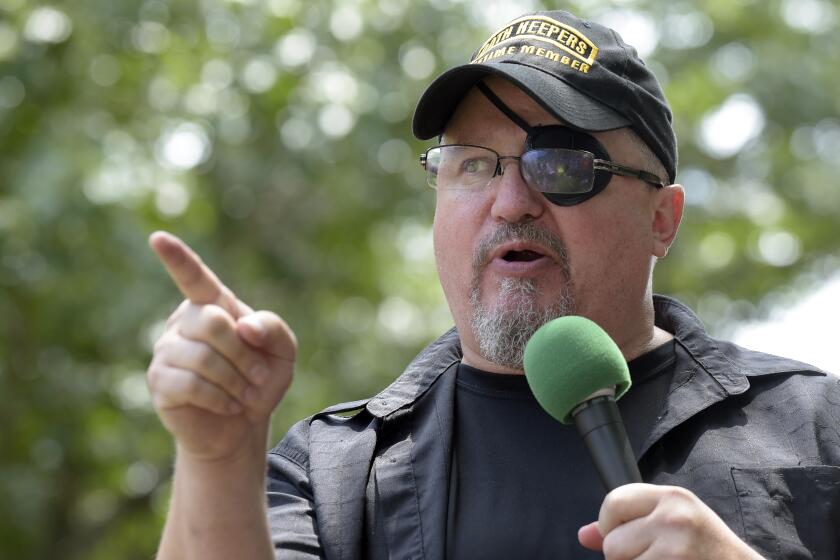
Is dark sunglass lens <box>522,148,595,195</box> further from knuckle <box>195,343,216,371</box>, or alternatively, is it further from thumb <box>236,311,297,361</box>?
knuckle <box>195,343,216,371</box>

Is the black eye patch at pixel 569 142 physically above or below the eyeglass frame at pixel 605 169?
above

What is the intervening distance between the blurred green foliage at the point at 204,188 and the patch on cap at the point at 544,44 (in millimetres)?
4620

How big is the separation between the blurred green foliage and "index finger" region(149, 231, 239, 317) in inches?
224

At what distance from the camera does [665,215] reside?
370 centimetres

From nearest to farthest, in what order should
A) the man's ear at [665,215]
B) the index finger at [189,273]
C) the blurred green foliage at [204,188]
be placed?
1. the index finger at [189,273]
2. the man's ear at [665,215]
3. the blurred green foliage at [204,188]

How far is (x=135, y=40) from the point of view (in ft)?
32.0

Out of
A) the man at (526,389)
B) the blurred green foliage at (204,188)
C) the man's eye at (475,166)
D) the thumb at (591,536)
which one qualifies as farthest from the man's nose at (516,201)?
the blurred green foliage at (204,188)

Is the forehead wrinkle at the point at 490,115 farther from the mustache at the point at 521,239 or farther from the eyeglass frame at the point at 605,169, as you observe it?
the mustache at the point at 521,239

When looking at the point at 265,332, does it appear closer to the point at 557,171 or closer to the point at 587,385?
the point at 587,385

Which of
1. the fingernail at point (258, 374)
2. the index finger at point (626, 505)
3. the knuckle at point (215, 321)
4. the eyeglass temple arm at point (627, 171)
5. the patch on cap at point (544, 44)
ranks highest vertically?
the patch on cap at point (544, 44)

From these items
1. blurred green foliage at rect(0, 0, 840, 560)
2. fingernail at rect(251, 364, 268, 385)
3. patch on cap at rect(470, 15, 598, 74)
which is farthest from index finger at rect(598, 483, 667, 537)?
blurred green foliage at rect(0, 0, 840, 560)

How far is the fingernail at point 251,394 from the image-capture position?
7.57ft

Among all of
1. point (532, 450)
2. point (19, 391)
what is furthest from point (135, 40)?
point (532, 450)

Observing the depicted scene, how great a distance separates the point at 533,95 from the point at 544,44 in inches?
11.0
